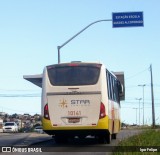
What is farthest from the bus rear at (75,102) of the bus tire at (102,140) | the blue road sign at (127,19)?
the blue road sign at (127,19)

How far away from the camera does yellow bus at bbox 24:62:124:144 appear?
19.0 m

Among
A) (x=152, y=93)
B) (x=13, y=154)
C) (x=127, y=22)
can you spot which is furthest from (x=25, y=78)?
(x=152, y=93)

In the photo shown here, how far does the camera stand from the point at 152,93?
58.8 meters

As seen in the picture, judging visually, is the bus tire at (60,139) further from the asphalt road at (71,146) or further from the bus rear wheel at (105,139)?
the bus rear wheel at (105,139)

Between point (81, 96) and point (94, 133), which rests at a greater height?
point (81, 96)

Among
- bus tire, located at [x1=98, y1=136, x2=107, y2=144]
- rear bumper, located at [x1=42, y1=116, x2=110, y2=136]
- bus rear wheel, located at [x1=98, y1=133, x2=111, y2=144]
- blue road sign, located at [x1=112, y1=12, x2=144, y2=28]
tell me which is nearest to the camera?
rear bumper, located at [x1=42, y1=116, x2=110, y2=136]

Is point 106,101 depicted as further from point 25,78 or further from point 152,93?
point 152,93

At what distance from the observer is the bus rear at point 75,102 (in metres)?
19.0

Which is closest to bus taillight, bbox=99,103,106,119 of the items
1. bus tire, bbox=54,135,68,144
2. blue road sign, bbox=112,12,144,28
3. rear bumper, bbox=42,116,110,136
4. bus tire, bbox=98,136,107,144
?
rear bumper, bbox=42,116,110,136

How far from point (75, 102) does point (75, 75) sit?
1109 mm

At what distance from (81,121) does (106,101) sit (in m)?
1.27

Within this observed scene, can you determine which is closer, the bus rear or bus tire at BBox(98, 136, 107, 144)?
the bus rear

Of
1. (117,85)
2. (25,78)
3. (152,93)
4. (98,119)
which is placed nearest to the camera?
(98,119)

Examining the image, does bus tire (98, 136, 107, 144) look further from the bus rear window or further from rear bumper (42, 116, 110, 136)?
the bus rear window
